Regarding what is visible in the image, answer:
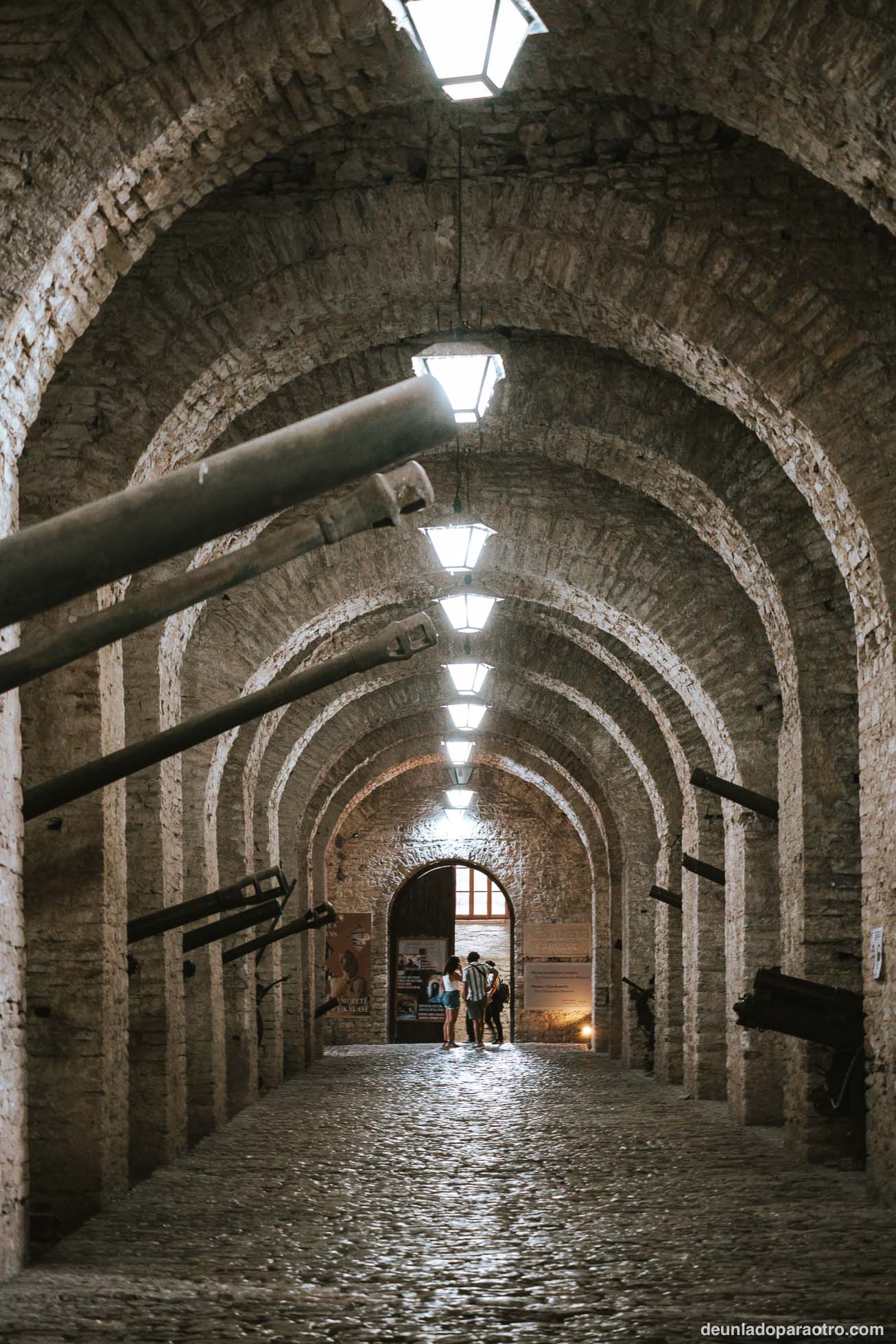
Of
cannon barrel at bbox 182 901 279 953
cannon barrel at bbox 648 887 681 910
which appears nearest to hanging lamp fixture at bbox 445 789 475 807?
cannon barrel at bbox 648 887 681 910

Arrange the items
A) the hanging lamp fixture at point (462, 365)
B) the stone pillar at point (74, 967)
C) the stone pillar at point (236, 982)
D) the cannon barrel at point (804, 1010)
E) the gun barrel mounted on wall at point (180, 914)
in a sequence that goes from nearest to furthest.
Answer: the stone pillar at point (74, 967) < the hanging lamp fixture at point (462, 365) < the cannon barrel at point (804, 1010) < the gun barrel mounted on wall at point (180, 914) < the stone pillar at point (236, 982)

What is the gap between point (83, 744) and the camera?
7.24 meters

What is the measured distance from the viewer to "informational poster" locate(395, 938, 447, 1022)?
25.0 m

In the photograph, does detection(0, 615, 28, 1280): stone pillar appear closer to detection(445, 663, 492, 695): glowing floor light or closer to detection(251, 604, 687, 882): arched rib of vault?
detection(445, 663, 492, 695): glowing floor light

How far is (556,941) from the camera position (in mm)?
25234

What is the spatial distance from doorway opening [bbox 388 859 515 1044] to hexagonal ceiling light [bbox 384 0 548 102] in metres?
21.4

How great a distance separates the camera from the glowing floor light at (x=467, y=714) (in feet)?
51.0

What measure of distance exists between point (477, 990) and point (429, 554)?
1042 centimetres

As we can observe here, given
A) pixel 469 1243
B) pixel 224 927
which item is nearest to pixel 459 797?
pixel 224 927

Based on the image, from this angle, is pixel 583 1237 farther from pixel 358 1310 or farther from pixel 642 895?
pixel 642 895

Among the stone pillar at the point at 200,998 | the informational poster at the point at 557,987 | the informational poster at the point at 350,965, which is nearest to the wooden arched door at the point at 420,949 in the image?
the informational poster at the point at 350,965

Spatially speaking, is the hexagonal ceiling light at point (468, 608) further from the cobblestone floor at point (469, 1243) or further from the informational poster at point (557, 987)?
the informational poster at point (557, 987)

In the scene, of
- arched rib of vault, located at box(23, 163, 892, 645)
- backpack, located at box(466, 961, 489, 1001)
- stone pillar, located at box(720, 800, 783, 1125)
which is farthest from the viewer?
backpack, located at box(466, 961, 489, 1001)

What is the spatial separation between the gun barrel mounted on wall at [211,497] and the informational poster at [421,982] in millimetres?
22252
